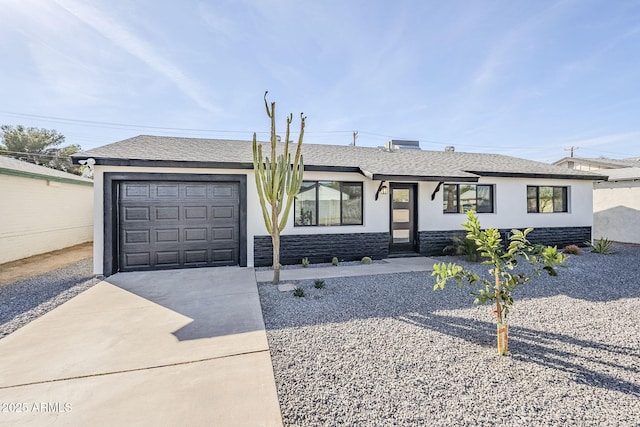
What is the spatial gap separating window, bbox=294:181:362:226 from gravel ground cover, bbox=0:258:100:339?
16.9 feet

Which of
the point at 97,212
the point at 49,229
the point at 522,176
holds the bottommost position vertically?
the point at 49,229

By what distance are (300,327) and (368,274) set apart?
10.5ft

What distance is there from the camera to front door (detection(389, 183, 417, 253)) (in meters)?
8.73

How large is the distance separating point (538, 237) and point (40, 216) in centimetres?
1752

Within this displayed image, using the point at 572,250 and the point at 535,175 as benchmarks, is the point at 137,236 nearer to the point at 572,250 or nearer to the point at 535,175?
the point at 535,175

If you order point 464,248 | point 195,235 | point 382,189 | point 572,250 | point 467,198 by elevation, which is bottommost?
point 572,250

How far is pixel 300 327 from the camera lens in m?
3.72

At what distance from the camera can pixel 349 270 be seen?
6.98 metres

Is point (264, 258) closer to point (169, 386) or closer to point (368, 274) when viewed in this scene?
point (368, 274)

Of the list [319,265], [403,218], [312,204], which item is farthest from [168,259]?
[403,218]

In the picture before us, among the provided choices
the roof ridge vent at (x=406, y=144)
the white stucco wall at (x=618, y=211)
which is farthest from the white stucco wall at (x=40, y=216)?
the white stucco wall at (x=618, y=211)

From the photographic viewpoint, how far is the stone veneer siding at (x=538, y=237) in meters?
8.80

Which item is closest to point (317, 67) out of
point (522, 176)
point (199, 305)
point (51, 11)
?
point (51, 11)

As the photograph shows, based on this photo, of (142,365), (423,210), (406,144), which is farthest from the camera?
(406,144)
